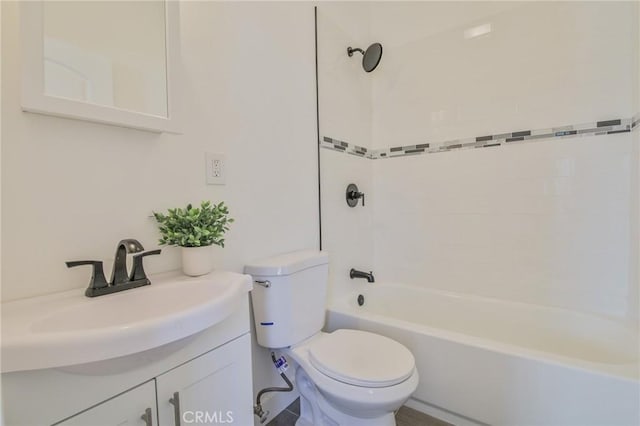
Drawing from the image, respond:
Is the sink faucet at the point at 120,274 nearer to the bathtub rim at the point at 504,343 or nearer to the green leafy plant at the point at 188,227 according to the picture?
the green leafy plant at the point at 188,227

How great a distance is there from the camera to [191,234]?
961mm

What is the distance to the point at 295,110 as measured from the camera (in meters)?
1.60

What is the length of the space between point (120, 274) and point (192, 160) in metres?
0.47

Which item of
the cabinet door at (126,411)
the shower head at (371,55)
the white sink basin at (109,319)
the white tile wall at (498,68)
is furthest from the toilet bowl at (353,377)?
the shower head at (371,55)

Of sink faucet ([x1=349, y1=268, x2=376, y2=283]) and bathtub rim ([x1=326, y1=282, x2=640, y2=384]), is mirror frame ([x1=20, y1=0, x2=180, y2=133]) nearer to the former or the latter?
bathtub rim ([x1=326, y1=282, x2=640, y2=384])

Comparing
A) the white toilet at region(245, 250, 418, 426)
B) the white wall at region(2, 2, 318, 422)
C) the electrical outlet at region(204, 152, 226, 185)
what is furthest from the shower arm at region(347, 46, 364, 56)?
the white toilet at region(245, 250, 418, 426)

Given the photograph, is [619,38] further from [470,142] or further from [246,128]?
[246,128]

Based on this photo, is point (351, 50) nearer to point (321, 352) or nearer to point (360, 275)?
point (360, 275)

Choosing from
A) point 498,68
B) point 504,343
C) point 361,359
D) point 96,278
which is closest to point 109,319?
point 96,278

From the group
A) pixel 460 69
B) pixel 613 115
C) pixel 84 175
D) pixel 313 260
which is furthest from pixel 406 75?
pixel 84 175

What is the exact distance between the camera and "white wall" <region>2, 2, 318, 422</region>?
0.74 metres

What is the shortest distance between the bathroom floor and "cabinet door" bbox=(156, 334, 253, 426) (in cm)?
61

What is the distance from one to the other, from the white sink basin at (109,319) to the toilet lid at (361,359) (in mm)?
501

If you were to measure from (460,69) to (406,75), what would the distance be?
0.36m
